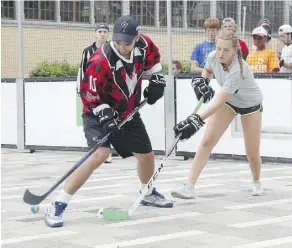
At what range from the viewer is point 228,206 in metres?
7.16

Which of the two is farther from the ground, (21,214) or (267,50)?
(267,50)

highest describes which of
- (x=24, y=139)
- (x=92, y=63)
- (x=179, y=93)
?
(x=92, y=63)

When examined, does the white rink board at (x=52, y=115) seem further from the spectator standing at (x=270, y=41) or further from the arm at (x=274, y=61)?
the arm at (x=274, y=61)

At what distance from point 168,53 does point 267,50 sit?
1791 mm

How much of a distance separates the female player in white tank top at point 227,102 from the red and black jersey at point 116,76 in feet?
1.58

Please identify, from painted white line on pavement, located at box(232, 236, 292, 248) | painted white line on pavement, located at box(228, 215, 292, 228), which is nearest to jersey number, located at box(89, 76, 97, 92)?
painted white line on pavement, located at box(228, 215, 292, 228)

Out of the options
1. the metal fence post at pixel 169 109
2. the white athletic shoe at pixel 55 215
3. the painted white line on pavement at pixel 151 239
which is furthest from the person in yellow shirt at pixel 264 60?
the painted white line on pavement at pixel 151 239

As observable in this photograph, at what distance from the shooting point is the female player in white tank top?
704cm

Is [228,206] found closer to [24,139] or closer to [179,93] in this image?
[179,93]

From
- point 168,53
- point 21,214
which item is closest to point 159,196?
point 21,214

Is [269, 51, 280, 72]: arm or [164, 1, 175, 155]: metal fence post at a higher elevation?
[269, 51, 280, 72]: arm

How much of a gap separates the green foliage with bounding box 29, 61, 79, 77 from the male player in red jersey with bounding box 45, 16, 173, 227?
25.6ft

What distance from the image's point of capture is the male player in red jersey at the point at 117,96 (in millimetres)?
6414

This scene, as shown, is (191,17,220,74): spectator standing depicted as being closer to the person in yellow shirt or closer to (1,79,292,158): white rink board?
(1,79,292,158): white rink board
